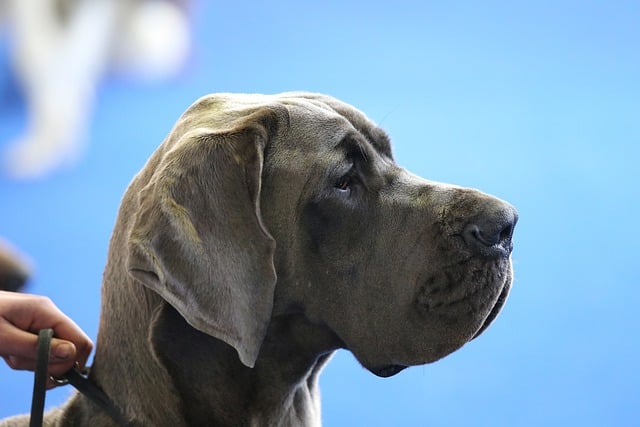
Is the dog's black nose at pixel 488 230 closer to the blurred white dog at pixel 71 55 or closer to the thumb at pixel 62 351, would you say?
the thumb at pixel 62 351

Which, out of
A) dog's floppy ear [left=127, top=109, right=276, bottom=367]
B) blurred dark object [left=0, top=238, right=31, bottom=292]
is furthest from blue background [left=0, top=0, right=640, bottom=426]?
dog's floppy ear [left=127, top=109, right=276, bottom=367]

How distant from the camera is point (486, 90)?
4852mm

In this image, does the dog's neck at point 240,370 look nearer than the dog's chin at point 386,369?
Yes

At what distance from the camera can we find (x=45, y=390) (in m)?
1.87

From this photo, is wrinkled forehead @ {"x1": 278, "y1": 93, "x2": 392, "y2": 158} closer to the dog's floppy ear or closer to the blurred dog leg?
the dog's floppy ear

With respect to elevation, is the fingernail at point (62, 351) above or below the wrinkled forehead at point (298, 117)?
below

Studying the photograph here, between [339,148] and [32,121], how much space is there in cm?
384

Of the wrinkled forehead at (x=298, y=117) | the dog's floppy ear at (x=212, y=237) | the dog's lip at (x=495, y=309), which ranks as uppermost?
the wrinkled forehead at (x=298, y=117)

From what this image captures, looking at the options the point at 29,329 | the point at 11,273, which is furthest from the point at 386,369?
the point at 11,273

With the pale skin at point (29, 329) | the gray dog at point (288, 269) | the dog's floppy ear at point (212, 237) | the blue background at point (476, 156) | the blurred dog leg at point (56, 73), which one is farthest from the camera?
the blurred dog leg at point (56, 73)

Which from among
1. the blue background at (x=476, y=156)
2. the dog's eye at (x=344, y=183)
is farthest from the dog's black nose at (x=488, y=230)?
the blue background at (x=476, y=156)

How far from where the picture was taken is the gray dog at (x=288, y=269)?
1.75 meters

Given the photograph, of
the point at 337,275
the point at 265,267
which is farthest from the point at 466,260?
the point at 265,267

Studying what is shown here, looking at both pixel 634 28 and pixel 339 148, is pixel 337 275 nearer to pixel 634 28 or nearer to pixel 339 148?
pixel 339 148
